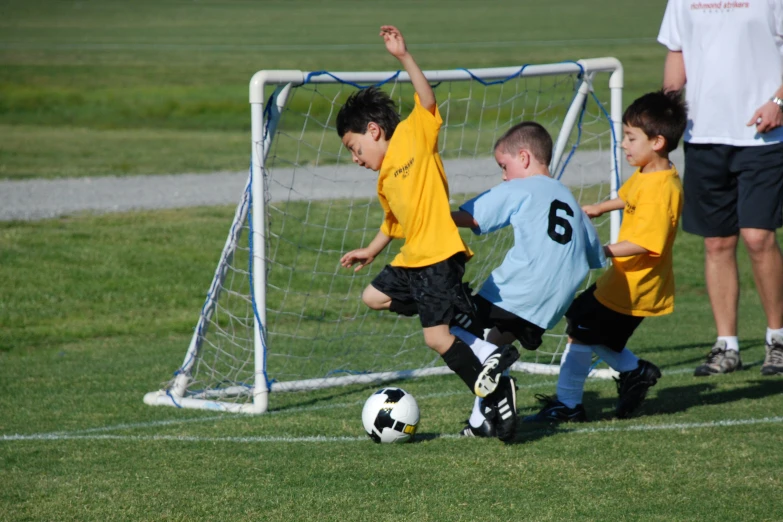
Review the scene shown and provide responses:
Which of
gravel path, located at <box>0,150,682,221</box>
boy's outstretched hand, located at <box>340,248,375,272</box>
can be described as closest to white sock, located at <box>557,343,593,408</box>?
boy's outstretched hand, located at <box>340,248,375,272</box>

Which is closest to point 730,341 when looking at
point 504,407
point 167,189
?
point 504,407

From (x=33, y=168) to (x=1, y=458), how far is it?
39.8 feet

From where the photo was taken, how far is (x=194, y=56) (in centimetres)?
3747

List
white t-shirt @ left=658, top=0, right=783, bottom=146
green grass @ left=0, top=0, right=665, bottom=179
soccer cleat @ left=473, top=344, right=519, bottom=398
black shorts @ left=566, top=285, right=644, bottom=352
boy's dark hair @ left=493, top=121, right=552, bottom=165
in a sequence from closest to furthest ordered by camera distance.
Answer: soccer cleat @ left=473, top=344, right=519, bottom=398 → boy's dark hair @ left=493, top=121, right=552, bottom=165 → black shorts @ left=566, top=285, right=644, bottom=352 → white t-shirt @ left=658, top=0, right=783, bottom=146 → green grass @ left=0, top=0, right=665, bottom=179

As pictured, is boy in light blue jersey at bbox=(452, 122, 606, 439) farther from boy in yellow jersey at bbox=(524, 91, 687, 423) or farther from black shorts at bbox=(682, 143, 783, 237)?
black shorts at bbox=(682, 143, 783, 237)

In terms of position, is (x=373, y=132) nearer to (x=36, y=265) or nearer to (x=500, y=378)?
(x=500, y=378)

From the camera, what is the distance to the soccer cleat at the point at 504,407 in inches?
177

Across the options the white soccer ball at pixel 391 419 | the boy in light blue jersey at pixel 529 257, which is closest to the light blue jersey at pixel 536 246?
the boy in light blue jersey at pixel 529 257

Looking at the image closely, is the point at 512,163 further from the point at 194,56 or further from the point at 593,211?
the point at 194,56

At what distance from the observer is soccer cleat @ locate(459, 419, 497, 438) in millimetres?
4726

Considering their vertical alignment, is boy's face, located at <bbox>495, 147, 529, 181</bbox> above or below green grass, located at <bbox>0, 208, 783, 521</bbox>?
above

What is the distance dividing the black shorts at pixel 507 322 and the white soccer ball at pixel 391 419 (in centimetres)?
52

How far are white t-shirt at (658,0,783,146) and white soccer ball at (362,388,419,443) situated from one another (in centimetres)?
258

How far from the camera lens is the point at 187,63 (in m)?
34.7
